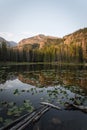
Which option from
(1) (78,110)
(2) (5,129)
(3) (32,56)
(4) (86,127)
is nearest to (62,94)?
(1) (78,110)

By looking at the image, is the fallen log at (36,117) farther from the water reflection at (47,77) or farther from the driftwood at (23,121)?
the water reflection at (47,77)

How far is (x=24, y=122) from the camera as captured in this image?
34.0 ft

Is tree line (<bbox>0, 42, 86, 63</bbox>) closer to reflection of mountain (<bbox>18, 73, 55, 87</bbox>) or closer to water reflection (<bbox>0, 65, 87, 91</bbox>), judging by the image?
water reflection (<bbox>0, 65, 87, 91</bbox>)

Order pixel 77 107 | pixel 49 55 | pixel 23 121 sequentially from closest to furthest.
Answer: pixel 23 121 → pixel 77 107 → pixel 49 55

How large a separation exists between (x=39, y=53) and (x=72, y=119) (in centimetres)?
14705

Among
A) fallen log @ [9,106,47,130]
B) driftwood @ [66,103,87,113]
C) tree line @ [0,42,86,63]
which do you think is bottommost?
driftwood @ [66,103,87,113]

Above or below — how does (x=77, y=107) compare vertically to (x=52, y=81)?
below

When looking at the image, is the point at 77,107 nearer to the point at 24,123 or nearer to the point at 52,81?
the point at 24,123

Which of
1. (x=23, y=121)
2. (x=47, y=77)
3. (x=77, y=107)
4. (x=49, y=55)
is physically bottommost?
(x=77, y=107)

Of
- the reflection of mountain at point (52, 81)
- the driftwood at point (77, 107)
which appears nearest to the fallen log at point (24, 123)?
the driftwood at point (77, 107)

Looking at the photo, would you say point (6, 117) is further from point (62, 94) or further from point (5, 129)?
point (62, 94)

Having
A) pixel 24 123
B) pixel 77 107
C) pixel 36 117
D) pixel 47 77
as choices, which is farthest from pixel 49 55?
pixel 24 123

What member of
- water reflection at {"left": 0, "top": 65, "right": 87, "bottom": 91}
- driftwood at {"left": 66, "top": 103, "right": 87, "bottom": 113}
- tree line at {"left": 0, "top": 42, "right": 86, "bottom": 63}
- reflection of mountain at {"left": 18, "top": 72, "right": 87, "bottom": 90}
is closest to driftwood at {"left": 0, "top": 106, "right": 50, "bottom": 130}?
driftwood at {"left": 66, "top": 103, "right": 87, "bottom": 113}

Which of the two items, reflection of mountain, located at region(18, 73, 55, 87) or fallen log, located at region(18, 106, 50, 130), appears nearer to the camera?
fallen log, located at region(18, 106, 50, 130)
